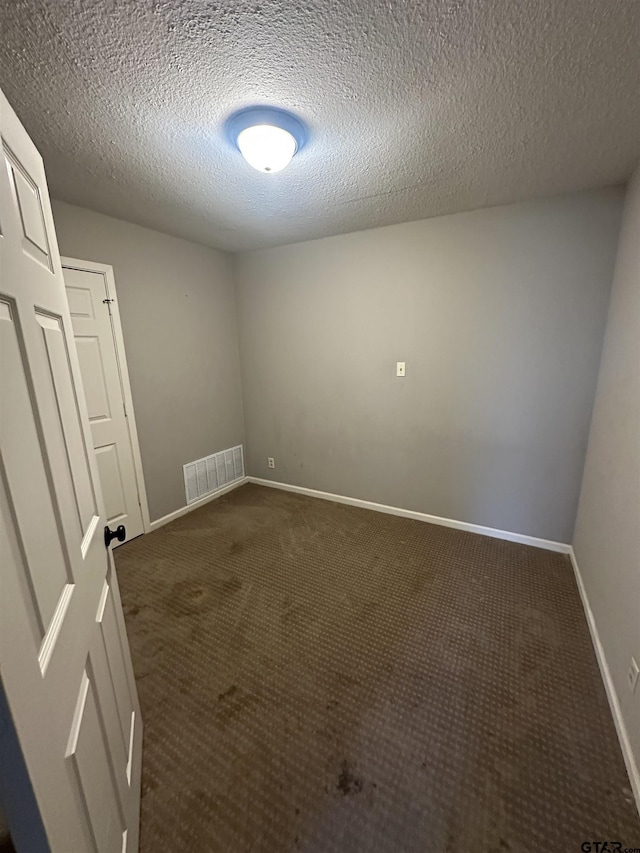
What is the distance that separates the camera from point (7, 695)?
48cm

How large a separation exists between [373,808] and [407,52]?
7.97ft

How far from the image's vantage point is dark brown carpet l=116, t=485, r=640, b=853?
1142mm

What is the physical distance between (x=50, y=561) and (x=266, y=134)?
1.64 metres

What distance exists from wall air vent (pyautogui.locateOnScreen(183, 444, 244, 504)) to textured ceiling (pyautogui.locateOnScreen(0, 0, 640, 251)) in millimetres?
2149

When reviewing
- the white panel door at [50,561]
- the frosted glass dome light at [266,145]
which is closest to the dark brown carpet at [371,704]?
the white panel door at [50,561]

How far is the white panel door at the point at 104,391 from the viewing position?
2.36 m

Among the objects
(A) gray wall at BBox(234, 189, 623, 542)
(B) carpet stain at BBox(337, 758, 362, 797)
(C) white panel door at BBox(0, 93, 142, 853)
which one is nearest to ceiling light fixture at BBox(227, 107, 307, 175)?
→ (C) white panel door at BBox(0, 93, 142, 853)

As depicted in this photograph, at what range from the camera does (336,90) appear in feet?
4.17

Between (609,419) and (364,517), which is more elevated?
(609,419)

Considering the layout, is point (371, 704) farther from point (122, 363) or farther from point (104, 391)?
point (122, 363)

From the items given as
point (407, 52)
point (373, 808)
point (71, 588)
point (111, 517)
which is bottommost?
point (373, 808)

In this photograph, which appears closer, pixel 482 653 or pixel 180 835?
pixel 180 835

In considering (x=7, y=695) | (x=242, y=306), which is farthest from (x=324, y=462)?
(x=7, y=695)

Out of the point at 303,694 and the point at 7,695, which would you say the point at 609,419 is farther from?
the point at 7,695
